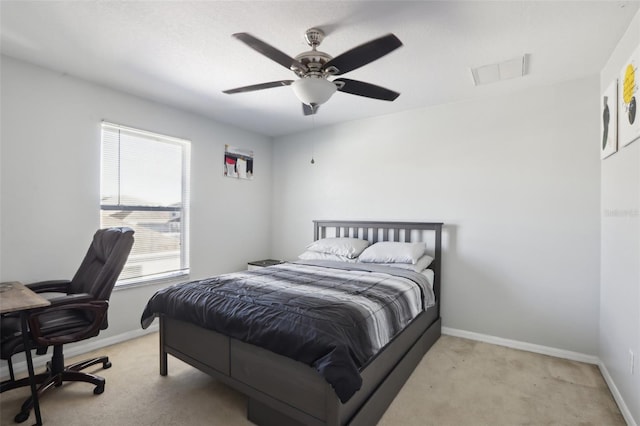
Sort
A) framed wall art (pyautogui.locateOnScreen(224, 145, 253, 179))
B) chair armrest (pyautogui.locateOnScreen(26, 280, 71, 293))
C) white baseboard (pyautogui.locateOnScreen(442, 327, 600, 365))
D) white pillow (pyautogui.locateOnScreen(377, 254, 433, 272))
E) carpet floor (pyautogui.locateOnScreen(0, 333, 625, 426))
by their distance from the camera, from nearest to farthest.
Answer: carpet floor (pyautogui.locateOnScreen(0, 333, 625, 426)), chair armrest (pyautogui.locateOnScreen(26, 280, 71, 293)), white baseboard (pyautogui.locateOnScreen(442, 327, 600, 365)), white pillow (pyautogui.locateOnScreen(377, 254, 433, 272)), framed wall art (pyautogui.locateOnScreen(224, 145, 253, 179))

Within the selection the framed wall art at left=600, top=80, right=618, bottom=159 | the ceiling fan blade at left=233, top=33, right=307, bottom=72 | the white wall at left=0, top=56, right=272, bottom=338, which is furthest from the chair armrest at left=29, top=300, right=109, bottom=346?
the framed wall art at left=600, top=80, right=618, bottom=159

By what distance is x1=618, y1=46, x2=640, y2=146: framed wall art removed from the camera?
1.81m

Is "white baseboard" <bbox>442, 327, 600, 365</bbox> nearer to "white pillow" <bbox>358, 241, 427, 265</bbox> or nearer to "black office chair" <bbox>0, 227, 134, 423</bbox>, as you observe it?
"white pillow" <bbox>358, 241, 427, 265</bbox>

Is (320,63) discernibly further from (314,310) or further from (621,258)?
(621,258)

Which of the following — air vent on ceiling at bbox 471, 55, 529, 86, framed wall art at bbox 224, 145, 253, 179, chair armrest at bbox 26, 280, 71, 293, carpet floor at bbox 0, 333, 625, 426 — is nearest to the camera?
carpet floor at bbox 0, 333, 625, 426

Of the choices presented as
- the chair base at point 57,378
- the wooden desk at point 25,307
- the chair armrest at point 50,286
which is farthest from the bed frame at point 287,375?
the chair armrest at point 50,286

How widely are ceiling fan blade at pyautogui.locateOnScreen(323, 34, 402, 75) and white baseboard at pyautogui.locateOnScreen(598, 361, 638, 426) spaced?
261 centimetres

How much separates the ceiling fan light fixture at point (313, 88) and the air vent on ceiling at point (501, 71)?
1.51 meters

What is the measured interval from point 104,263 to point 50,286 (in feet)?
1.54

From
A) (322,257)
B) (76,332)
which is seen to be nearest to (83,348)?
(76,332)

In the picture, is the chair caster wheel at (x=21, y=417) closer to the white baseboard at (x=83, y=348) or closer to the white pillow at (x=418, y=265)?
the white baseboard at (x=83, y=348)

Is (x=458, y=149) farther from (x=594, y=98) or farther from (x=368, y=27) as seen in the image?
(x=368, y=27)

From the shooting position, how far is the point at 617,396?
6.95 feet

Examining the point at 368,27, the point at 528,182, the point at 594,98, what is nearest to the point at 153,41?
the point at 368,27
